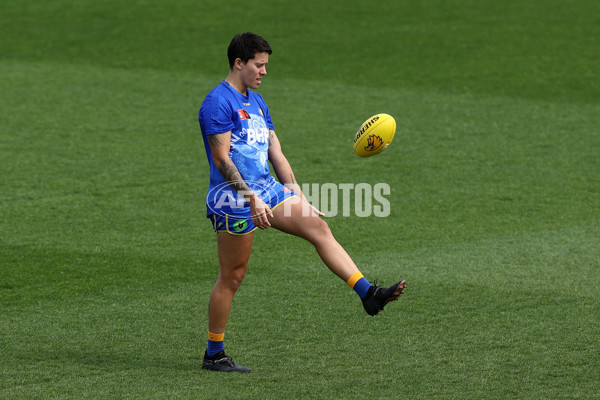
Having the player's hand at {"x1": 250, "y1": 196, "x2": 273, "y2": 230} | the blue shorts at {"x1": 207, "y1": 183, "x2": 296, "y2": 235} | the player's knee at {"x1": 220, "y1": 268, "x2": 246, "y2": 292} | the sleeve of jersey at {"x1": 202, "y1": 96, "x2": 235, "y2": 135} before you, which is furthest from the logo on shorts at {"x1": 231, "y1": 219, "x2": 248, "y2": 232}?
the sleeve of jersey at {"x1": 202, "y1": 96, "x2": 235, "y2": 135}

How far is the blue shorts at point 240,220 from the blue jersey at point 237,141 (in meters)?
0.02

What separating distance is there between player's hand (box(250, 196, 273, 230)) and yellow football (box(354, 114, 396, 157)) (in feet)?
4.44

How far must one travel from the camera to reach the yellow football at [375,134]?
6.05 meters

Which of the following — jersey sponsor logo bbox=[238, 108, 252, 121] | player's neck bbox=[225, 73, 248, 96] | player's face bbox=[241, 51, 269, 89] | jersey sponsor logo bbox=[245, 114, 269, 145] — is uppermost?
player's face bbox=[241, 51, 269, 89]

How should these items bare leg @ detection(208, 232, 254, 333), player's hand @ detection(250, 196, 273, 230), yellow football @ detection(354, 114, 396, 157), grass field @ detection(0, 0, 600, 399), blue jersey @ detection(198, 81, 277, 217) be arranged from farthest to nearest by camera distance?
yellow football @ detection(354, 114, 396, 157), grass field @ detection(0, 0, 600, 399), bare leg @ detection(208, 232, 254, 333), blue jersey @ detection(198, 81, 277, 217), player's hand @ detection(250, 196, 273, 230)

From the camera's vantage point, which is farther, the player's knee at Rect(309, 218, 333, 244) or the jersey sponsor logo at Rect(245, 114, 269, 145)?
the jersey sponsor logo at Rect(245, 114, 269, 145)

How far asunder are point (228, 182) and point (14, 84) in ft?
38.5

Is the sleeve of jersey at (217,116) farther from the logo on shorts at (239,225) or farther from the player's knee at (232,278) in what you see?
the player's knee at (232,278)

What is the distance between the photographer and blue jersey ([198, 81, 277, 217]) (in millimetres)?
5051

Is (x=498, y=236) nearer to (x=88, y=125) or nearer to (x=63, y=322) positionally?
(x=63, y=322)

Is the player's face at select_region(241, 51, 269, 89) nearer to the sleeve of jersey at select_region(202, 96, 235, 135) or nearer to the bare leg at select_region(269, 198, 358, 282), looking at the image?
the sleeve of jersey at select_region(202, 96, 235, 135)

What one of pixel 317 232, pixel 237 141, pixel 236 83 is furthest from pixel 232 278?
pixel 236 83

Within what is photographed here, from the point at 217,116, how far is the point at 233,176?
362 mm

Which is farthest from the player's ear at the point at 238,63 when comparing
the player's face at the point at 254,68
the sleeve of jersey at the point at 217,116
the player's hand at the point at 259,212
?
the player's hand at the point at 259,212
